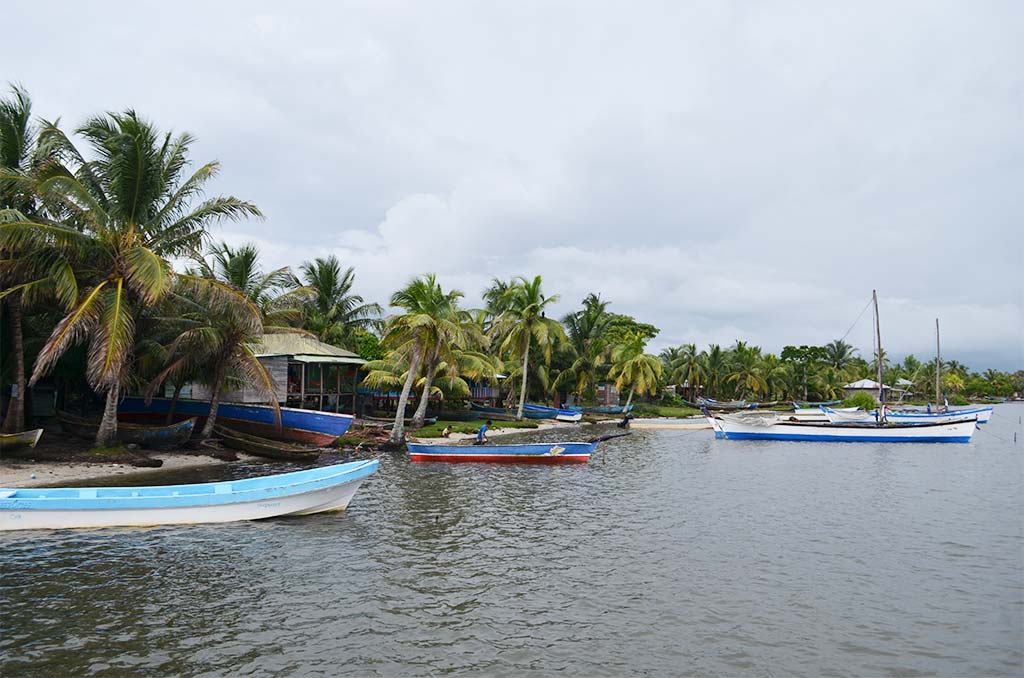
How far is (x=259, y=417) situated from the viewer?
27.2 meters

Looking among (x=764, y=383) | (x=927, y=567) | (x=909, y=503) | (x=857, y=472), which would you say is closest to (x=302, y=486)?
(x=927, y=567)

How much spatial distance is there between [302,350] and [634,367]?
30189 millimetres

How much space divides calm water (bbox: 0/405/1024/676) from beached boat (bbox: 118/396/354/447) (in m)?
8.77

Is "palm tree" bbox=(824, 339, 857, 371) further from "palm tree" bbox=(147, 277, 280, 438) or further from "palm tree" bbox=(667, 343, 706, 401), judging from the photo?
"palm tree" bbox=(147, 277, 280, 438)

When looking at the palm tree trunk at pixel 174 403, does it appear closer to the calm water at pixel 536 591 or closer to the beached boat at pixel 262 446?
the beached boat at pixel 262 446

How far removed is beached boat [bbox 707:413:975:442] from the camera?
3769cm

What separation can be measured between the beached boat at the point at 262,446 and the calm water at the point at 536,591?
278 inches

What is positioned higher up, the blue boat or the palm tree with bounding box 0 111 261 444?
the palm tree with bounding box 0 111 261 444

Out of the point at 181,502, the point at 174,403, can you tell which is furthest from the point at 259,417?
the point at 181,502

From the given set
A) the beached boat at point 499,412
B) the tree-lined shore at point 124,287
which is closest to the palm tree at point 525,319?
the beached boat at point 499,412

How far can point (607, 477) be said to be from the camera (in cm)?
2284

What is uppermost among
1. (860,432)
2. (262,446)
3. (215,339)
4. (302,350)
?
(302,350)

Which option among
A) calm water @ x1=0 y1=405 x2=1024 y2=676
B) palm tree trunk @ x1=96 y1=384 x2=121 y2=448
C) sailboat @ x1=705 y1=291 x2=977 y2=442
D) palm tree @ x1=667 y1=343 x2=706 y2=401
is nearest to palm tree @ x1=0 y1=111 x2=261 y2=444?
palm tree trunk @ x1=96 y1=384 x2=121 y2=448

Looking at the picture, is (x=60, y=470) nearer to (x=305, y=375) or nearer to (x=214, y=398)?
(x=214, y=398)
